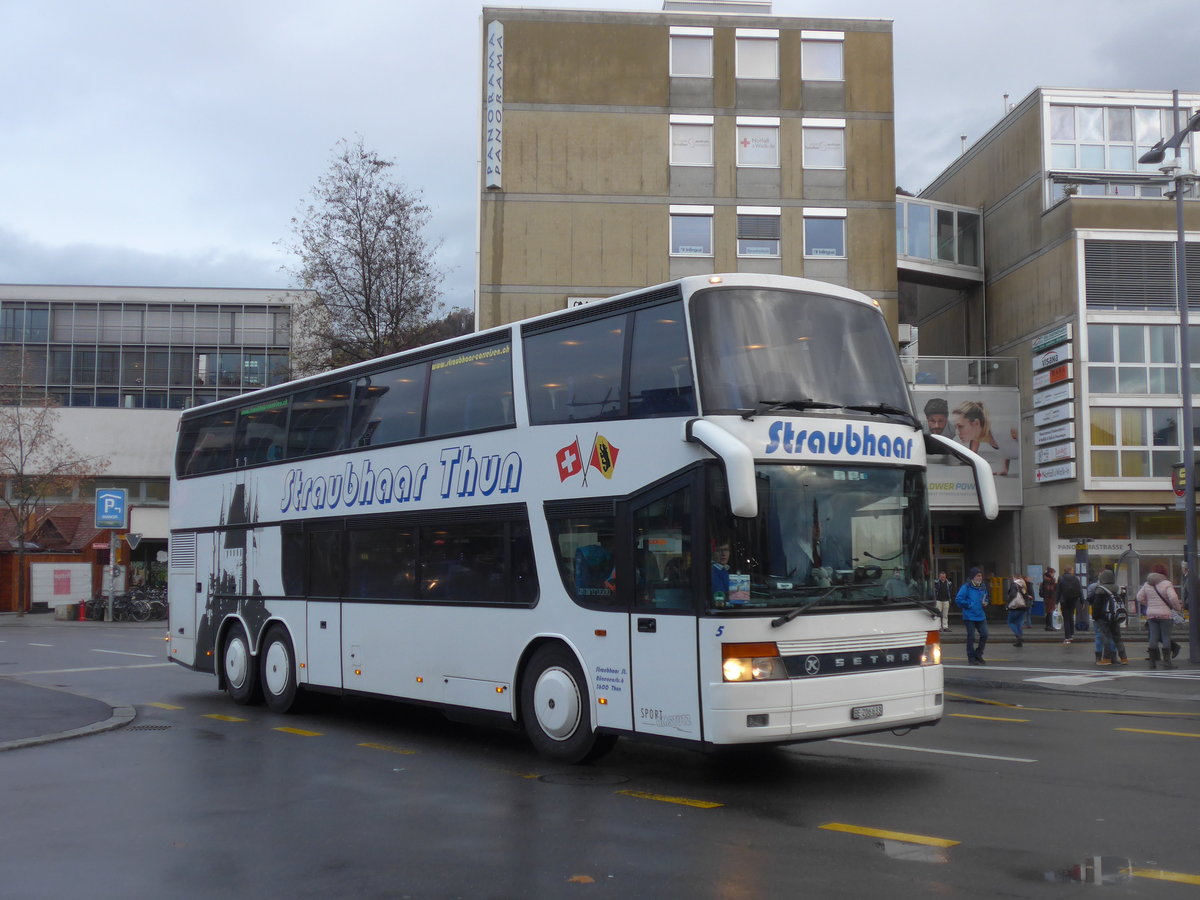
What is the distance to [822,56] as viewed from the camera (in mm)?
42250

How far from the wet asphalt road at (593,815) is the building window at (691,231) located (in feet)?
95.1

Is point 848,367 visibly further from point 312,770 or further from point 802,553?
point 312,770

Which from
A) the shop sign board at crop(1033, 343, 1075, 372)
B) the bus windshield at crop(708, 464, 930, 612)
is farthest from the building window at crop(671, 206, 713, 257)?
the bus windshield at crop(708, 464, 930, 612)

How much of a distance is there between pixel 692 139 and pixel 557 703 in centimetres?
3355

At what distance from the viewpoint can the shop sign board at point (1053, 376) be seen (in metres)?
39.1

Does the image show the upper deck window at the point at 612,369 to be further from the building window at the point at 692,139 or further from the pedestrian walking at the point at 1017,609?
the building window at the point at 692,139

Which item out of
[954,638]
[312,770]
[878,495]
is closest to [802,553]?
[878,495]

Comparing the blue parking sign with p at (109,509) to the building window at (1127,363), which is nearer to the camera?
the building window at (1127,363)

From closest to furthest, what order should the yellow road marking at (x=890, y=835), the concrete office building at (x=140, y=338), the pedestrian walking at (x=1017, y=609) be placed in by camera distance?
the yellow road marking at (x=890, y=835) → the pedestrian walking at (x=1017, y=609) → the concrete office building at (x=140, y=338)

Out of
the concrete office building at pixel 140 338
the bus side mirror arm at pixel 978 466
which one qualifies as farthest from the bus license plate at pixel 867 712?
the concrete office building at pixel 140 338

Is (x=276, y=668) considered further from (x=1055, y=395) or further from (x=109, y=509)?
(x=1055, y=395)

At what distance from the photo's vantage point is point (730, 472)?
855cm

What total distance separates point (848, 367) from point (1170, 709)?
28.2ft

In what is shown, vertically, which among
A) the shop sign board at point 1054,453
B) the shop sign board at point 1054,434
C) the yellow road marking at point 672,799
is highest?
the shop sign board at point 1054,434
